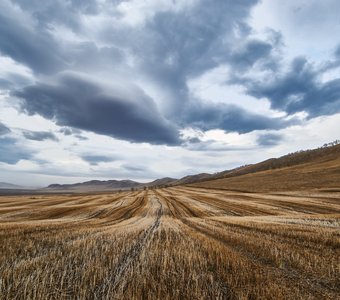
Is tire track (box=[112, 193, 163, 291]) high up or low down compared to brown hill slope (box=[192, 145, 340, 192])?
down

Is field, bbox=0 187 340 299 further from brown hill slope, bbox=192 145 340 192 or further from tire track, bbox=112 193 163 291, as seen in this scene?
brown hill slope, bbox=192 145 340 192

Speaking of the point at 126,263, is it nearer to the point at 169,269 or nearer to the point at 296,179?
the point at 169,269

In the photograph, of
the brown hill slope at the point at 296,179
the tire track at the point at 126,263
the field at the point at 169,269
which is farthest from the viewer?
the brown hill slope at the point at 296,179

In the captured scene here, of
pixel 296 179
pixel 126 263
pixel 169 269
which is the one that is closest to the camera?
pixel 169 269

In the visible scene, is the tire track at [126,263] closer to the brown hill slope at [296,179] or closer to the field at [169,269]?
the field at [169,269]

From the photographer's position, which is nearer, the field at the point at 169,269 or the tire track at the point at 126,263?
the field at the point at 169,269

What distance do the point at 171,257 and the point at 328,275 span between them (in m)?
4.12

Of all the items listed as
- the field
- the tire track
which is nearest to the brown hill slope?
the field

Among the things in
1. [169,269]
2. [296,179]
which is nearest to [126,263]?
[169,269]

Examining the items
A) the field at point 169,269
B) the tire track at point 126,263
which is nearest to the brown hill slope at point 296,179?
the field at point 169,269

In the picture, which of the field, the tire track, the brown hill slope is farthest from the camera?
the brown hill slope

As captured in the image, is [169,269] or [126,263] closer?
[169,269]

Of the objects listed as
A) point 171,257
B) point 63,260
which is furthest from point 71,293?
point 171,257

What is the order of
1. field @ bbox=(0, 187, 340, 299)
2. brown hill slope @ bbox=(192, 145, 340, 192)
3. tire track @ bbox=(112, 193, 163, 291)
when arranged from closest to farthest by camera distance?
field @ bbox=(0, 187, 340, 299)
tire track @ bbox=(112, 193, 163, 291)
brown hill slope @ bbox=(192, 145, 340, 192)
